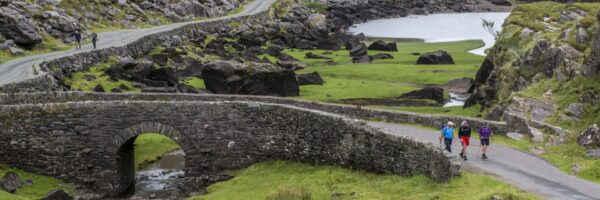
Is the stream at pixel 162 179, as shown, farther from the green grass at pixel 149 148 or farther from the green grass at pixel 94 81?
the green grass at pixel 94 81

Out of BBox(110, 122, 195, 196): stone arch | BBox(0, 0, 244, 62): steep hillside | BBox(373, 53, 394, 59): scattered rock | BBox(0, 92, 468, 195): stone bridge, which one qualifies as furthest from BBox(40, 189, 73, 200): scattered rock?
BBox(373, 53, 394, 59): scattered rock

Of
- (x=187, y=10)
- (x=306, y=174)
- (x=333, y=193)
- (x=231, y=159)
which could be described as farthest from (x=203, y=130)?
(x=187, y=10)

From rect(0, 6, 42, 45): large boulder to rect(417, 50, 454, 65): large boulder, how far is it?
179 ft

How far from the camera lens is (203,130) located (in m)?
41.9

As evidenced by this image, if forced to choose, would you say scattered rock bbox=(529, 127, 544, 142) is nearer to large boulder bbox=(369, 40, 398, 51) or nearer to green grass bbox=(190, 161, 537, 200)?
green grass bbox=(190, 161, 537, 200)

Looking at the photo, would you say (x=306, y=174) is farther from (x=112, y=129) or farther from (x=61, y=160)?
(x=61, y=160)

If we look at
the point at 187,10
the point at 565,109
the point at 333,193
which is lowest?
the point at 333,193

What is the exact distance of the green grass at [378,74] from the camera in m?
75.6

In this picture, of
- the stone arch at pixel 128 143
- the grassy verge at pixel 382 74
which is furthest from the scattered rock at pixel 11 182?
the grassy verge at pixel 382 74

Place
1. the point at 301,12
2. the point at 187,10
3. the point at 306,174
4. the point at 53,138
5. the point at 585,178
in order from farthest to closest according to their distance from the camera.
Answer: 1. the point at 301,12
2. the point at 187,10
3. the point at 53,138
4. the point at 306,174
5. the point at 585,178

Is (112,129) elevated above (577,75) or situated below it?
below

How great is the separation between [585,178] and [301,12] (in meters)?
147

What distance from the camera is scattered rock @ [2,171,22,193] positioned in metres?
36.6

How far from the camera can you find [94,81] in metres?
65.8
